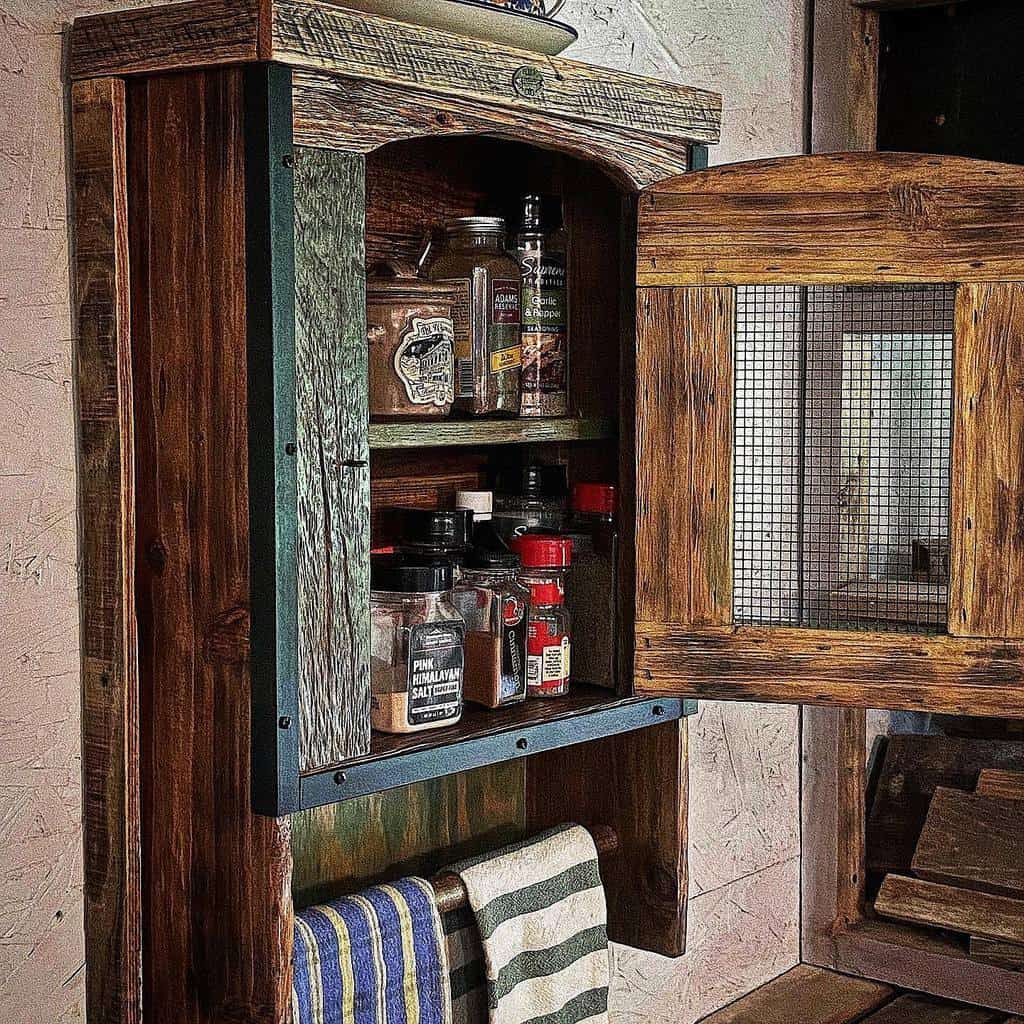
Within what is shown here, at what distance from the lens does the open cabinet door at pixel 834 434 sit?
1373 millimetres

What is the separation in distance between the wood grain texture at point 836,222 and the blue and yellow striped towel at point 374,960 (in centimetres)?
67

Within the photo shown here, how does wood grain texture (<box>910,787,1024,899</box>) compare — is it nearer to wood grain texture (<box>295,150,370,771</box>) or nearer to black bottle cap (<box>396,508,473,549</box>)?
black bottle cap (<box>396,508,473,549</box>)

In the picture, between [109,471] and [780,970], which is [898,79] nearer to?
[780,970]

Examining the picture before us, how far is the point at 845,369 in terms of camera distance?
148 centimetres

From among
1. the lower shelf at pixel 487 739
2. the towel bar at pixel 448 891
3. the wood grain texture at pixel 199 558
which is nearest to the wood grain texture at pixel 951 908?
the lower shelf at pixel 487 739

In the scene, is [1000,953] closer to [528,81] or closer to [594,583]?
[594,583]

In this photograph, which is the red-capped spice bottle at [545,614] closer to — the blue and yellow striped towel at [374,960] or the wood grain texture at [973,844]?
the blue and yellow striped towel at [374,960]

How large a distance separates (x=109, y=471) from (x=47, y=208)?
231mm

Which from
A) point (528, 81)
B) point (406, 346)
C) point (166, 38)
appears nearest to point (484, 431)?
point (406, 346)

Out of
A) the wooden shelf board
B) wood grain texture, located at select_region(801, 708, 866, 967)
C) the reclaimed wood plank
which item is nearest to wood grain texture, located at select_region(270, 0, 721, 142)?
the wooden shelf board

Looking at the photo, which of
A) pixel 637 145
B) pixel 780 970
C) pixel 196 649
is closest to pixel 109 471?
pixel 196 649

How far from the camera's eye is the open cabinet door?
1.37m

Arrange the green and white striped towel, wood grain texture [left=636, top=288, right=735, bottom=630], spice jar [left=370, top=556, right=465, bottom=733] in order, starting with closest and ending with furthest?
1. spice jar [left=370, top=556, right=465, bottom=733]
2. wood grain texture [left=636, top=288, right=735, bottom=630]
3. the green and white striped towel

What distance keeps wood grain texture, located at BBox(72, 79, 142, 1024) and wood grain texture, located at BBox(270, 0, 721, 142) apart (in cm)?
20
